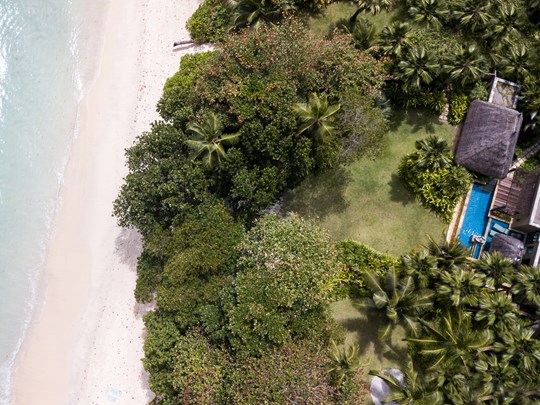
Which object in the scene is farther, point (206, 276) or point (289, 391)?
point (206, 276)

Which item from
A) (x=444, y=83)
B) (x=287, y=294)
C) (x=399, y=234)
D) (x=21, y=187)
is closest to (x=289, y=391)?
(x=287, y=294)

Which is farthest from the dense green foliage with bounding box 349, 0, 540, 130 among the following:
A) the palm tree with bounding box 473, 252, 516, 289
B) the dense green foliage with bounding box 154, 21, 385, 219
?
the palm tree with bounding box 473, 252, 516, 289

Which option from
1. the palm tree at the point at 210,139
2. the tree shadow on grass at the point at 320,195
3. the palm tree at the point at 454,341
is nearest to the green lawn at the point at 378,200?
the tree shadow on grass at the point at 320,195

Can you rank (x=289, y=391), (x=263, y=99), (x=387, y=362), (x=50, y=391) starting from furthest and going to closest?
(x=50, y=391)
(x=387, y=362)
(x=263, y=99)
(x=289, y=391)

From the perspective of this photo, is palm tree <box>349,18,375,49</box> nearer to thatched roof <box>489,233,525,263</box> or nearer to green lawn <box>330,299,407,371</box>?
thatched roof <box>489,233,525,263</box>

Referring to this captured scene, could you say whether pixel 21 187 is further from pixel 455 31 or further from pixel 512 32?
pixel 512 32

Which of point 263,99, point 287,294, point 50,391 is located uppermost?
point 263,99
